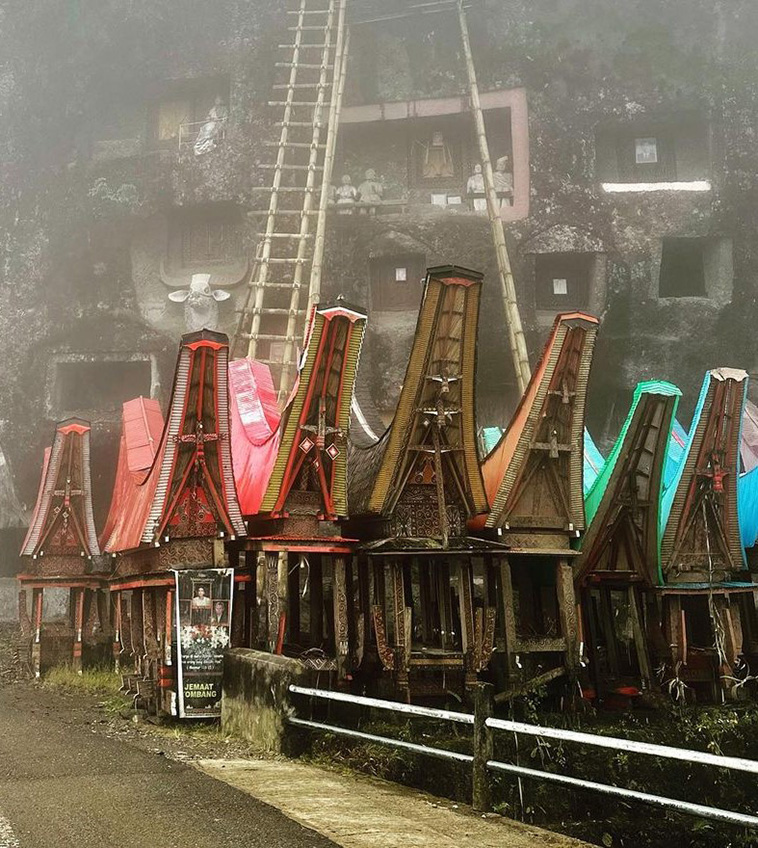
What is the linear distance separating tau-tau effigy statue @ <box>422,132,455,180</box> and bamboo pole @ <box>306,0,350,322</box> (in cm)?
248

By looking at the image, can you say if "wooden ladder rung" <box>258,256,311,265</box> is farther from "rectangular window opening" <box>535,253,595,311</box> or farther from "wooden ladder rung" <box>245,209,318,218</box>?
"rectangular window opening" <box>535,253,595,311</box>

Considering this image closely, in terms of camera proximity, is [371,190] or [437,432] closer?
[437,432]

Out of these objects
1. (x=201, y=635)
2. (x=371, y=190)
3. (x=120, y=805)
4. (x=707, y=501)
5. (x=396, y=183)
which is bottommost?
(x=120, y=805)

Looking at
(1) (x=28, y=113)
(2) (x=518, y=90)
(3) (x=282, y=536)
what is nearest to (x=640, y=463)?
(3) (x=282, y=536)

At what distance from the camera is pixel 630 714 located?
1170cm

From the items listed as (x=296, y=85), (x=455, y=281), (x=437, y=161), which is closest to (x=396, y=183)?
(x=437, y=161)

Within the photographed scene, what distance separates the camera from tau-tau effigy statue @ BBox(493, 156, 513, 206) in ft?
70.0

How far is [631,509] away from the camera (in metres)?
12.4

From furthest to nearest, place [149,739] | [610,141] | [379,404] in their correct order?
[610,141], [379,404], [149,739]

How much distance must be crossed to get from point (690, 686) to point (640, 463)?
341cm

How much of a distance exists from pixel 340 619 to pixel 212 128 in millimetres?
15954

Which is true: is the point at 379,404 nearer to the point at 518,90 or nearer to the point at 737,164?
the point at 518,90

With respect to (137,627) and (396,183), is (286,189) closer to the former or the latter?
(396,183)

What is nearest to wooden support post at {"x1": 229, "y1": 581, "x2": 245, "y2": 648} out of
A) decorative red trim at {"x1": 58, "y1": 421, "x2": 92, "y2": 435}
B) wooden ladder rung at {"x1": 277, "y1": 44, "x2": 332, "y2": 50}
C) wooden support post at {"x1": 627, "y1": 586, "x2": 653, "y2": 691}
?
decorative red trim at {"x1": 58, "y1": 421, "x2": 92, "y2": 435}
